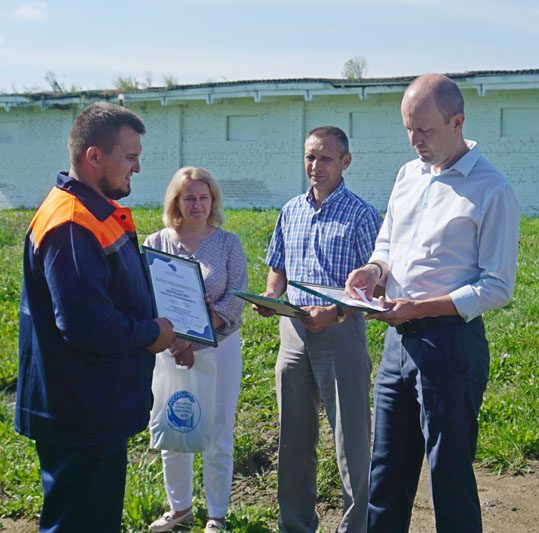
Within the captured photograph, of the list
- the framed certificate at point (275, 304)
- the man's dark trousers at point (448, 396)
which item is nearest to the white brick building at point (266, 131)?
the framed certificate at point (275, 304)

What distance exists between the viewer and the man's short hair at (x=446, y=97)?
135 inches

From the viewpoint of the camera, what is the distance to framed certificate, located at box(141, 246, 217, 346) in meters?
3.82

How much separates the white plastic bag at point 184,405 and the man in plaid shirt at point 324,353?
0.42 m

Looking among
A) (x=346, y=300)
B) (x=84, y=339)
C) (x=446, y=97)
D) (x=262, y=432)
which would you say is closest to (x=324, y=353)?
(x=346, y=300)

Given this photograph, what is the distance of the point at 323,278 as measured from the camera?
14.5ft

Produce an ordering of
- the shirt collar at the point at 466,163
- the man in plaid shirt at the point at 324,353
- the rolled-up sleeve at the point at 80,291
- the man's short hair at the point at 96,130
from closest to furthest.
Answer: the rolled-up sleeve at the point at 80,291 < the man's short hair at the point at 96,130 < the shirt collar at the point at 466,163 < the man in plaid shirt at the point at 324,353

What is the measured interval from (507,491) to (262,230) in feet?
25.8

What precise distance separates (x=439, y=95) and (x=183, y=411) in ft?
6.98

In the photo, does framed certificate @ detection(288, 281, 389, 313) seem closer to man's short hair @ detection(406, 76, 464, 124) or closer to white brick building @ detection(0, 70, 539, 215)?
man's short hair @ detection(406, 76, 464, 124)

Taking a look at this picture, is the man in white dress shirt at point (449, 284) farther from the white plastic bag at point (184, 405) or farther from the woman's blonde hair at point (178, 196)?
the woman's blonde hair at point (178, 196)

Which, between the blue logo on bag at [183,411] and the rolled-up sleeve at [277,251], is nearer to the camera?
the blue logo on bag at [183,411]

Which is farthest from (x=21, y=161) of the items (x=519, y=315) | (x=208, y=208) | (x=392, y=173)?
(x=208, y=208)

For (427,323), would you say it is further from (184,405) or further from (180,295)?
(184,405)

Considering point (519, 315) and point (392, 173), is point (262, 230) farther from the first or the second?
point (392, 173)
